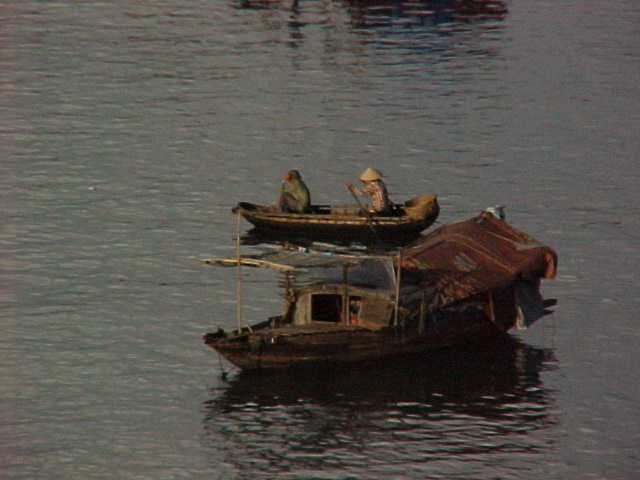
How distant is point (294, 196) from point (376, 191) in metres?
3.32

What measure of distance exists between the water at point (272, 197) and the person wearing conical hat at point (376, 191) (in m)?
4.77

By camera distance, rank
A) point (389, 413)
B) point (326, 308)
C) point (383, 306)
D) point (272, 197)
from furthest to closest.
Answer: point (272, 197) → point (326, 308) → point (383, 306) → point (389, 413)

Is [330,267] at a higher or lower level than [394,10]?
lower

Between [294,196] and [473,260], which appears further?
[294,196]

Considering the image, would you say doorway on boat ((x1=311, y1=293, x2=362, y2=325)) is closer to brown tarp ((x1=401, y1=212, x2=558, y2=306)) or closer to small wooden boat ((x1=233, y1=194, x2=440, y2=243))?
brown tarp ((x1=401, y1=212, x2=558, y2=306))

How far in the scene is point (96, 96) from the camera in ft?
242

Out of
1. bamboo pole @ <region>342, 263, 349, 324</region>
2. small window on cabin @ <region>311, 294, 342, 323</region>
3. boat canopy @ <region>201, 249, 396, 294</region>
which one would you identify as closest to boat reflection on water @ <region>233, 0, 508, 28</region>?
boat canopy @ <region>201, 249, 396, 294</region>

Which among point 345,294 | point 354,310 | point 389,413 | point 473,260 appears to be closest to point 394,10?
point 473,260

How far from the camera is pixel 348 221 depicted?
156 feet

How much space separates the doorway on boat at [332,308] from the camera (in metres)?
35.3

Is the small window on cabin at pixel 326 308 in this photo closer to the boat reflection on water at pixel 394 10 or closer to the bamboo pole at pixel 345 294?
the bamboo pole at pixel 345 294

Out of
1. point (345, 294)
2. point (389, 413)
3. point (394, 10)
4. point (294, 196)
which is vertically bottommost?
point (389, 413)

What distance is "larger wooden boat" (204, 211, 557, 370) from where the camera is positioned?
3478 cm

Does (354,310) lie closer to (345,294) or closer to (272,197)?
(345,294)
